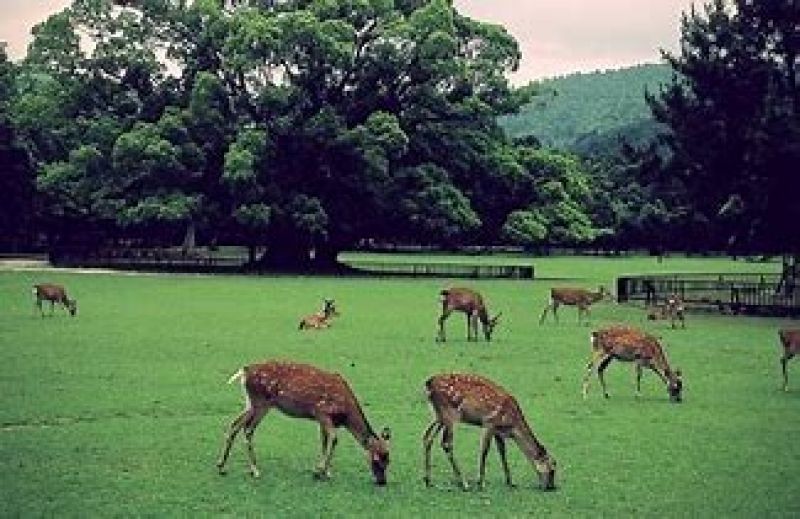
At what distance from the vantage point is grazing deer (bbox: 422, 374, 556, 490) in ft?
38.0

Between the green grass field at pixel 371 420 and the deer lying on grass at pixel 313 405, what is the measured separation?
0.30 meters

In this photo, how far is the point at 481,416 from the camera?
11586 mm

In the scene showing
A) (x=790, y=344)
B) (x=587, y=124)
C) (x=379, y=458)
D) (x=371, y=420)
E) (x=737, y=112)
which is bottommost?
(x=371, y=420)

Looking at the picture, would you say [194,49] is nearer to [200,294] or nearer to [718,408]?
[200,294]

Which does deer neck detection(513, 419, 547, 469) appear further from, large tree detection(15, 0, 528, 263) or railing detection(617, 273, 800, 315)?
large tree detection(15, 0, 528, 263)

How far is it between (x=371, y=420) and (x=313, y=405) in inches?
153

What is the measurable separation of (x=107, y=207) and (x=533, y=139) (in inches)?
998

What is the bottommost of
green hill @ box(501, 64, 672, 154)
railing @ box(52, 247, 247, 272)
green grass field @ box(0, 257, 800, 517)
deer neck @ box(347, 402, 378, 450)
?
green grass field @ box(0, 257, 800, 517)

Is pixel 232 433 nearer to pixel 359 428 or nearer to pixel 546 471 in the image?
pixel 359 428

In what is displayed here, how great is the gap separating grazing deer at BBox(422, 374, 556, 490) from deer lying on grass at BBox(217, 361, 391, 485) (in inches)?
22.4

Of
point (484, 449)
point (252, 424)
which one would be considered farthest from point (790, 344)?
point (252, 424)

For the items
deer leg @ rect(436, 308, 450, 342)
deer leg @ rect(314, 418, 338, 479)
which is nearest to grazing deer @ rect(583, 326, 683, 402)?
deer leg @ rect(314, 418, 338, 479)

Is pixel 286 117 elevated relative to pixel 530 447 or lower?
elevated

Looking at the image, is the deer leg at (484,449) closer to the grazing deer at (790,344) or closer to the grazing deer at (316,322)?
the grazing deer at (790,344)
